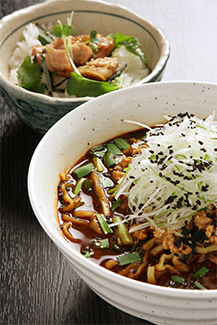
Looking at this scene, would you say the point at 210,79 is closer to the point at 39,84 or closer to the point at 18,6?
the point at 39,84

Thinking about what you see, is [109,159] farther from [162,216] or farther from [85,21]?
[85,21]

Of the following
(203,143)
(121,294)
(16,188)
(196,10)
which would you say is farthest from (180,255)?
(196,10)

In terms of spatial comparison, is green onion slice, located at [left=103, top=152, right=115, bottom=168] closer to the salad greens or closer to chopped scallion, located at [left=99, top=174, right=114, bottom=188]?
chopped scallion, located at [left=99, top=174, right=114, bottom=188]

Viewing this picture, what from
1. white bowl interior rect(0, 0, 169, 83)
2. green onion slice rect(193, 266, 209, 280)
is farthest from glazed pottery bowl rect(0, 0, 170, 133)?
green onion slice rect(193, 266, 209, 280)

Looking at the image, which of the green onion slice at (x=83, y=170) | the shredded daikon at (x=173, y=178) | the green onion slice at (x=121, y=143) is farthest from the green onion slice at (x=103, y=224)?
the green onion slice at (x=121, y=143)

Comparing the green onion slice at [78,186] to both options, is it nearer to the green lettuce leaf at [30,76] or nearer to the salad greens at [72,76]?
the salad greens at [72,76]

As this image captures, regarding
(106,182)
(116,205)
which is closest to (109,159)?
(106,182)
